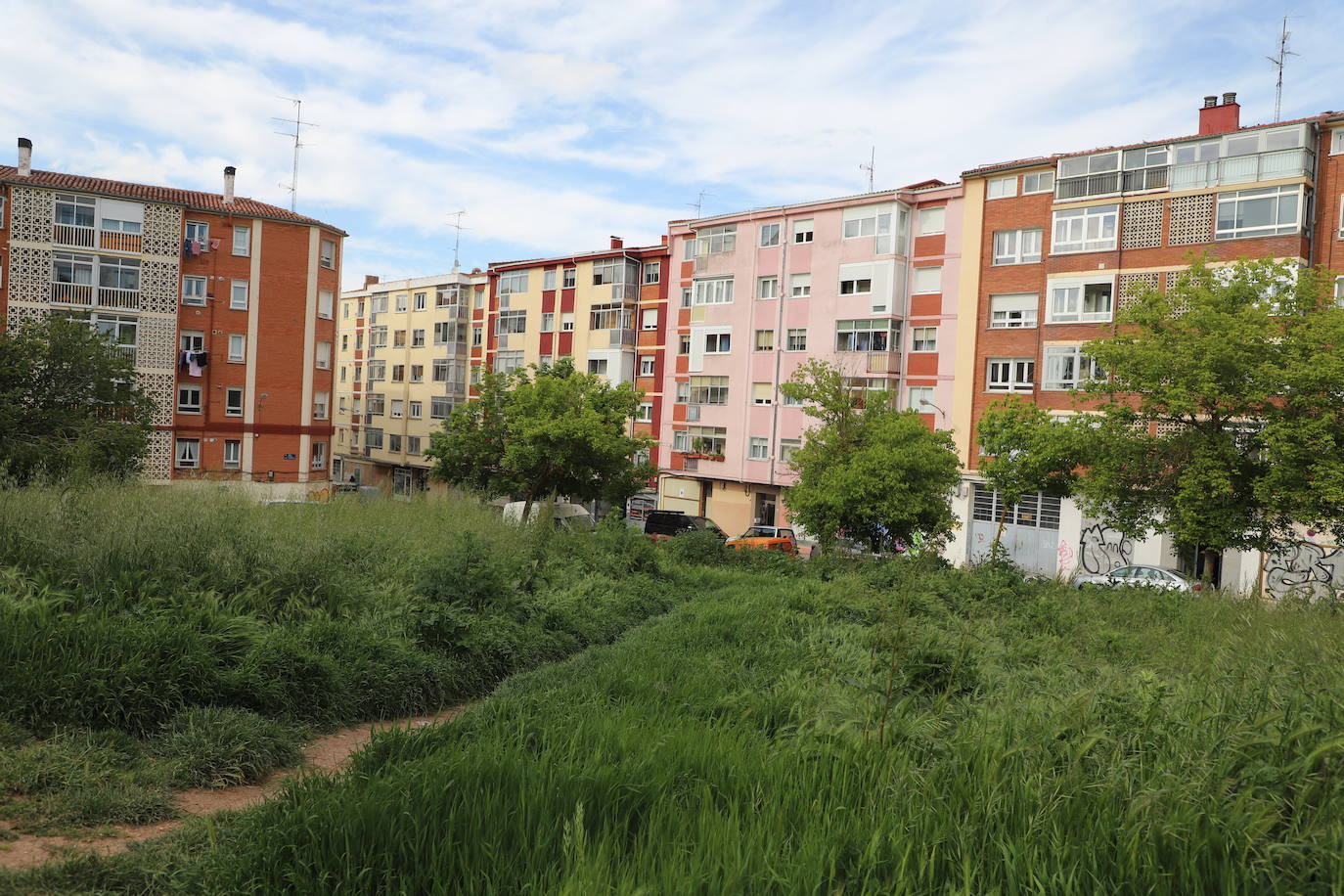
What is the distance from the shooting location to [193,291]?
45469 mm

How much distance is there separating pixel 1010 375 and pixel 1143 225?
289 inches

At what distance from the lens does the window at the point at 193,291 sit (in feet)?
149

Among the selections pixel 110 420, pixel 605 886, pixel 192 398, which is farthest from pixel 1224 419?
pixel 192 398

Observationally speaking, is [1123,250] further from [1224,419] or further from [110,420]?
[110,420]

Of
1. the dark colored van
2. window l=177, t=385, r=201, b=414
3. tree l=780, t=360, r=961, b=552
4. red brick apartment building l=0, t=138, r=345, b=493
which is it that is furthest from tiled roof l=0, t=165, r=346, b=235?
tree l=780, t=360, r=961, b=552

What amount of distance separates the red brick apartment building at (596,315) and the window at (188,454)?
1764 centimetres

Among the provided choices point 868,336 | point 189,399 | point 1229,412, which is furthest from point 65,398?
point 1229,412

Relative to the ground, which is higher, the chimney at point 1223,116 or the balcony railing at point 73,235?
the chimney at point 1223,116

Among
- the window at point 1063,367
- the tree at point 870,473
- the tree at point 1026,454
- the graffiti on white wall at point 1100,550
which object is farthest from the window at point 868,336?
the tree at point 1026,454

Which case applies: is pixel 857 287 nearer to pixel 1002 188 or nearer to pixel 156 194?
pixel 1002 188

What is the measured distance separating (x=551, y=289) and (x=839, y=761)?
185 feet

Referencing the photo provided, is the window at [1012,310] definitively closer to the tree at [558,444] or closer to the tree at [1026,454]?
the tree at [1026,454]

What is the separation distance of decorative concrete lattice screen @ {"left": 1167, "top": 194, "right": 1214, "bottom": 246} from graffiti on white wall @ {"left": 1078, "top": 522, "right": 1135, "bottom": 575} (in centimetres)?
1073

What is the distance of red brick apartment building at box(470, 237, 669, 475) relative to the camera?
180 feet
